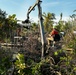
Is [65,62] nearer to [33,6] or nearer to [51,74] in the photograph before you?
[51,74]

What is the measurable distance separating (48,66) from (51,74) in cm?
36

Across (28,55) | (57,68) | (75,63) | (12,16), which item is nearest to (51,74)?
(57,68)

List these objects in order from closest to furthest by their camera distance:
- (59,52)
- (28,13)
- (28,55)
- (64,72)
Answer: (64,72) → (59,52) → (28,55) → (28,13)

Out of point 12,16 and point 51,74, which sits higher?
point 12,16

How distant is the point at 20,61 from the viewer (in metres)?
9.15

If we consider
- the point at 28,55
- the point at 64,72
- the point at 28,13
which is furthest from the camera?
the point at 28,13

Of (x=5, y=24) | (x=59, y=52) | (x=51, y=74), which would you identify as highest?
(x=5, y=24)

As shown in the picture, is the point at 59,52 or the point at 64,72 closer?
the point at 64,72

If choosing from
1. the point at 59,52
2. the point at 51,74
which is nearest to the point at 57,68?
the point at 51,74

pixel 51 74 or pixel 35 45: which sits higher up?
pixel 35 45

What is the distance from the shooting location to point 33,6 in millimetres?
11805

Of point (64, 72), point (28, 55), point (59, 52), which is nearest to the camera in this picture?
point (64, 72)

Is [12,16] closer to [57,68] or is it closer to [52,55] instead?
[52,55]

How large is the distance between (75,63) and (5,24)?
4785mm
